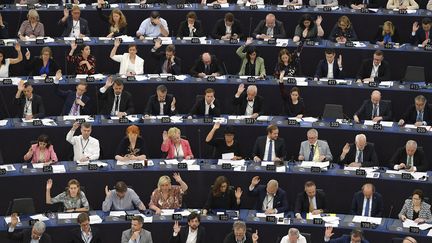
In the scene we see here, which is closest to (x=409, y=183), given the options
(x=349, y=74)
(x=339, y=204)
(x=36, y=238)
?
(x=339, y=204)

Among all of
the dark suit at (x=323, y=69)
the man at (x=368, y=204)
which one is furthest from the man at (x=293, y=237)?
the dark suit at (x=323, y=69)

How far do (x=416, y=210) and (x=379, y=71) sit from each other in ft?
14.6

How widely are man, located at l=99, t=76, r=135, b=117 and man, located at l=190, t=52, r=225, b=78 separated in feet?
5.29

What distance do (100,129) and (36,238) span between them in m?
3.39

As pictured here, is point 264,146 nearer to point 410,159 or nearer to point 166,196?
point 166,196

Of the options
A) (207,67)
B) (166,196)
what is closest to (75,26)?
(207,67)

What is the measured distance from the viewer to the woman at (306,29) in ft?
77.7

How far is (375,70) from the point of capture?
2281cm

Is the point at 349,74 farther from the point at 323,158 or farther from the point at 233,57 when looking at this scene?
the point at 323,158

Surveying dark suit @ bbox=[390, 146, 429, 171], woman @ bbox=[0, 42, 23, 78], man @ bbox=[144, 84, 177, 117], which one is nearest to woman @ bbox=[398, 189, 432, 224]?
dark suit @ bbox=[390, 146, 429, 171]

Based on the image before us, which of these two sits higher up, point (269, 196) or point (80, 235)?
point (269, 196)

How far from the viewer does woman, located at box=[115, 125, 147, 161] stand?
66.7 ft

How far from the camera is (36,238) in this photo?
18.1 m

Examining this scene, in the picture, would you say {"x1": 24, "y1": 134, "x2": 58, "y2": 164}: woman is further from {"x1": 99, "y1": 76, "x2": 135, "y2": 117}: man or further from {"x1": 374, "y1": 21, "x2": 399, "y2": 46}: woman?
{"x1": 374, "y1": 21, "x2": 399, "y2": 46}: woman
